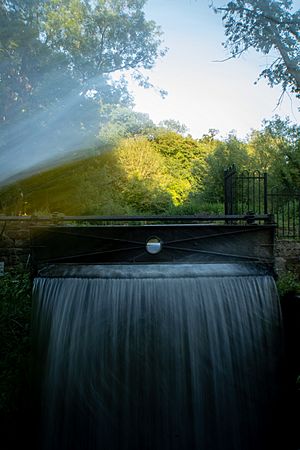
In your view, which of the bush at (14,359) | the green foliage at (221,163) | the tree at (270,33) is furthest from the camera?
the green foliage at (221,163)

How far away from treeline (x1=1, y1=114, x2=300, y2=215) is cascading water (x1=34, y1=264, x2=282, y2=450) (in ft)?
24.9

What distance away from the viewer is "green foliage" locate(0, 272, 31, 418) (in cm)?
447

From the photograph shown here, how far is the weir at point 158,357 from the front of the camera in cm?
399

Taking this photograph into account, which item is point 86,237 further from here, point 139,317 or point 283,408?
point 283,408

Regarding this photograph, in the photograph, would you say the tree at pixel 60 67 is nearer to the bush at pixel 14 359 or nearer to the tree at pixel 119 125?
the tree at pixel 119 125

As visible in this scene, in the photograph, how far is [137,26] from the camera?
16.7 metres

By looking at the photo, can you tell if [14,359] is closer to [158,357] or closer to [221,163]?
[158,357]

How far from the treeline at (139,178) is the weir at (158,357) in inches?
297

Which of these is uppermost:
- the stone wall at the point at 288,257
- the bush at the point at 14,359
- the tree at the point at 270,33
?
the tree at the point at 270,33

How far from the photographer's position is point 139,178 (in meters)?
15.7

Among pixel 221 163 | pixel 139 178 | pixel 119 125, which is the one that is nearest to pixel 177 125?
pixel 119 125

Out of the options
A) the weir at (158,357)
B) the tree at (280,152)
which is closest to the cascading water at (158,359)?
the weir at (158,357)

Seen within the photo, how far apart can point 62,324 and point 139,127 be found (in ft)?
59.5

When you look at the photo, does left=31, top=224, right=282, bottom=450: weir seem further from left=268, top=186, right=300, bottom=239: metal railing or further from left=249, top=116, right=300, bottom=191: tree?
left=249, top=116, right=300, bottom=191: tree
